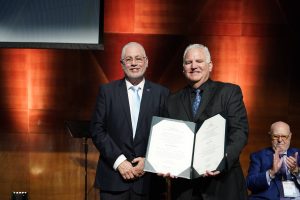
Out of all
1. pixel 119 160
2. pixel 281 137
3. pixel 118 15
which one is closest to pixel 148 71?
pixel 118 15

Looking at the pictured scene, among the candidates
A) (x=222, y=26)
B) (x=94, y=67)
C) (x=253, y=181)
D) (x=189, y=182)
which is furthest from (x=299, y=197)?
(x=94, y=67)

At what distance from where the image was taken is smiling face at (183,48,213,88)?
8.13 ft

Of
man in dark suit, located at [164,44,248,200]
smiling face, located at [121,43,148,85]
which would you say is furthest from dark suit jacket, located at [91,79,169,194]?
man in dark suit, located at [164,44,248,200]

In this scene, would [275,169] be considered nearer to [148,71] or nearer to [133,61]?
[133,61]

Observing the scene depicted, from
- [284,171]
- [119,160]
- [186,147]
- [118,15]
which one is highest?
[118,15]

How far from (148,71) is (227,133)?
2.27m

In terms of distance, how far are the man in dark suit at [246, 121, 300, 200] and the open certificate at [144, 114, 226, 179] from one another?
1105mm

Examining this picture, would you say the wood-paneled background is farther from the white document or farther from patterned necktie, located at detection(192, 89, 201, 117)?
patterned necktie, located at detection(192, 89, 201, 117)

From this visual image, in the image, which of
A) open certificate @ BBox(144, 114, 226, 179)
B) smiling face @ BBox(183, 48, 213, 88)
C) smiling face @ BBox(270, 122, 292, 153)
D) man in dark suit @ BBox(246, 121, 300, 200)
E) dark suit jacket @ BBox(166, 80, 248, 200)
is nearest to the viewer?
open certificate @ BBox(144, 114, 226, 179)

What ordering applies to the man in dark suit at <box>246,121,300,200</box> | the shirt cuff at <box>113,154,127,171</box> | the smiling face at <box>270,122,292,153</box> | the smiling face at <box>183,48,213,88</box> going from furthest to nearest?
1. the smiling face at <box>270,122,292,153</box>
2. the man in dark suit at <box>246,121,300,200</box>
3. the shirt cuff at <box>113,154,127,171</box>
4. the smiling face at <box>183,48,213,88</box>

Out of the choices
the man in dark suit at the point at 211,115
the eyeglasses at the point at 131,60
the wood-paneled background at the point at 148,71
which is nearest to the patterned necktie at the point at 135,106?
the eyeglasses at the point at 131,60

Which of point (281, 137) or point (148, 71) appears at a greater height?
point (148, 71)

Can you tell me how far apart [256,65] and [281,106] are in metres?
0.53

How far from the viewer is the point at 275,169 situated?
315 centimetres
